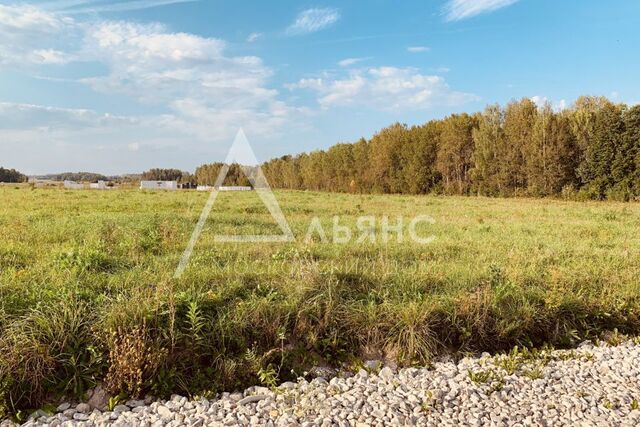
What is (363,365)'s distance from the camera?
16.7ft

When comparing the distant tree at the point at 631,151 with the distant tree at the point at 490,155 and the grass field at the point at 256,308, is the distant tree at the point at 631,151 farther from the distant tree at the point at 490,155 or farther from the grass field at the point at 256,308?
the grass field at the point at 256,308

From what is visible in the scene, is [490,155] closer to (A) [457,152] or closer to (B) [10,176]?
(A) [457,152]

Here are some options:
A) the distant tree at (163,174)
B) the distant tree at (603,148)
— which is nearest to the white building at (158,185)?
the distant tree at (163,174)

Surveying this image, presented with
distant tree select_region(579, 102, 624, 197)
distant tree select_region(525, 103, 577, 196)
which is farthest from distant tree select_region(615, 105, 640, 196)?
distant tree select_region(525, 103, 577, 196)

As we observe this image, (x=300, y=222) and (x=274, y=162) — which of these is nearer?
(x=300, y=222)

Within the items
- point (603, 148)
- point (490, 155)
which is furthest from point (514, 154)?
point (603, 148)

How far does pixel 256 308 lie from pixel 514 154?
39.3 meters

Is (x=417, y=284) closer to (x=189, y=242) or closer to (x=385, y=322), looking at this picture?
(x=385, y=322)

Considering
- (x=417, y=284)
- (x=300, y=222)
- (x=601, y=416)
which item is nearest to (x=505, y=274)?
(x=417, y=284)

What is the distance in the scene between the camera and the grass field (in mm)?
4566

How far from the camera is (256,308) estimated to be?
17.8 feet

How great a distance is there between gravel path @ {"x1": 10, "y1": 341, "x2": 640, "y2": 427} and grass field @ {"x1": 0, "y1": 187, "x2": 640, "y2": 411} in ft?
1.04

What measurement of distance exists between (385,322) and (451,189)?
41.9 meters

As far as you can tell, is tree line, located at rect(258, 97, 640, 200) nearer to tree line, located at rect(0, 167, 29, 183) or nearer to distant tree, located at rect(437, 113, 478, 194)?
distant tree, located at rect(437, 113, 478, 194)
